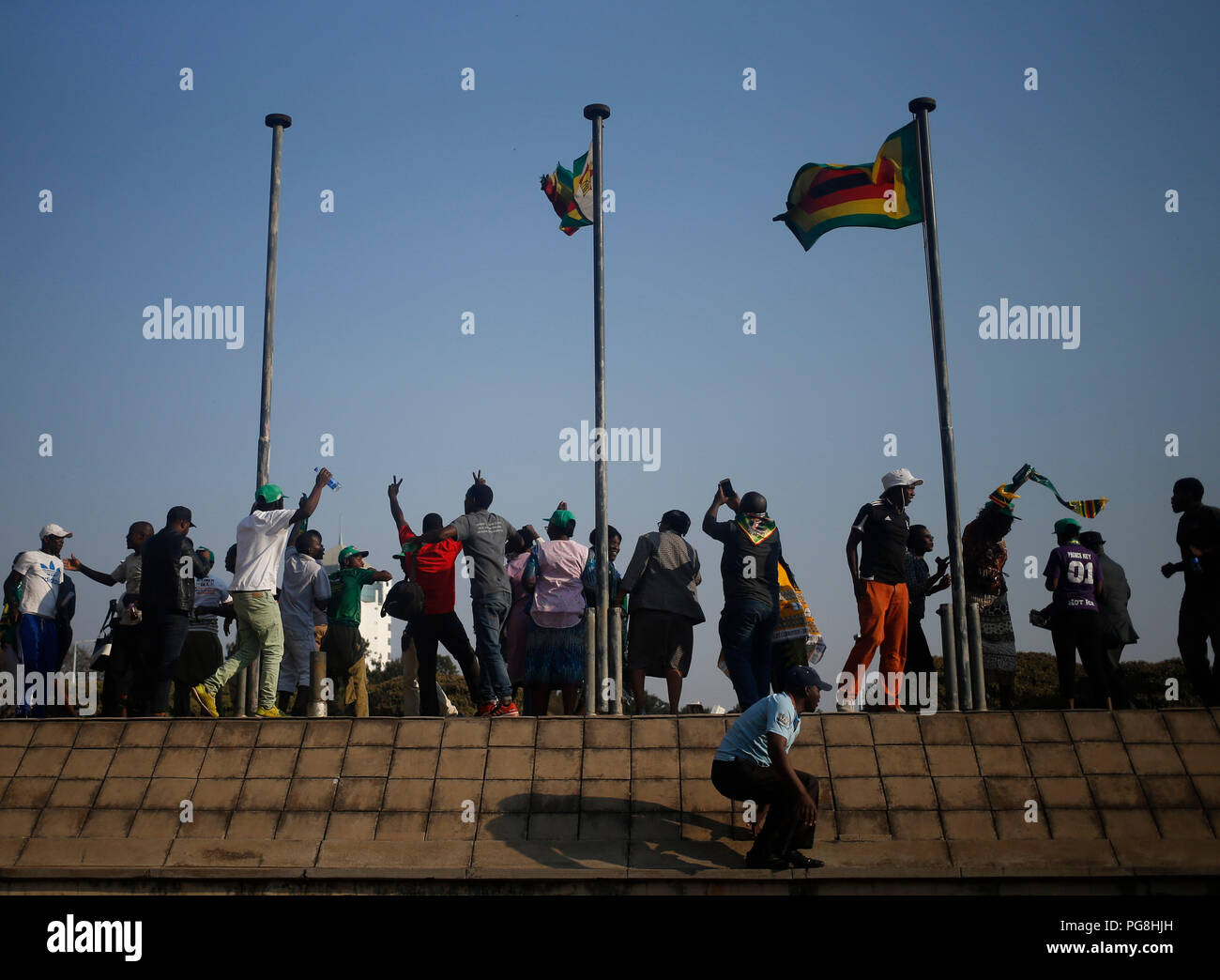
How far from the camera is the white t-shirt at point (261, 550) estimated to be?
34.9ft

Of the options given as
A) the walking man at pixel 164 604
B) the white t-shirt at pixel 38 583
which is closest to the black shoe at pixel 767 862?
the walking man at pixel 164 604

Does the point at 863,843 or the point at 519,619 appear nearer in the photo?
the point at 863,843

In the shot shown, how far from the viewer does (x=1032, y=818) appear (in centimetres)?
882

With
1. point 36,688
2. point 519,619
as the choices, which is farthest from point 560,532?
point 36,688

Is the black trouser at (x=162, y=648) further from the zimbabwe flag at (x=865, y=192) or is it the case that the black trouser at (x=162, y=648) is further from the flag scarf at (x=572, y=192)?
the zimbabwe flag at (x=865, y=192)

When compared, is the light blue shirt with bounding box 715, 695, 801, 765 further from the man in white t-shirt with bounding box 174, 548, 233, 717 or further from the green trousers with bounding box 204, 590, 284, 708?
the man in white t-shirt with bounding box 174, 548, 233, 717

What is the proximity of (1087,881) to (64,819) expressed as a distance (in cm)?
765

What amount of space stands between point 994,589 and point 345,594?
652 cm

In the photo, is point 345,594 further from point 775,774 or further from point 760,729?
point 775,774

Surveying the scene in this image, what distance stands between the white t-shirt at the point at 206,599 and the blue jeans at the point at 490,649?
2914 millimetres

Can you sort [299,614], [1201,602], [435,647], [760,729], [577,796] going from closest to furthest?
1. [760,729]
2. [577,796]
3. [1201,602]
4. [435,647]
5. [299,614]

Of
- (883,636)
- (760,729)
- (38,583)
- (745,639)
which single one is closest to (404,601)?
(745,639)

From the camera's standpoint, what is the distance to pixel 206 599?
11.9 metres
